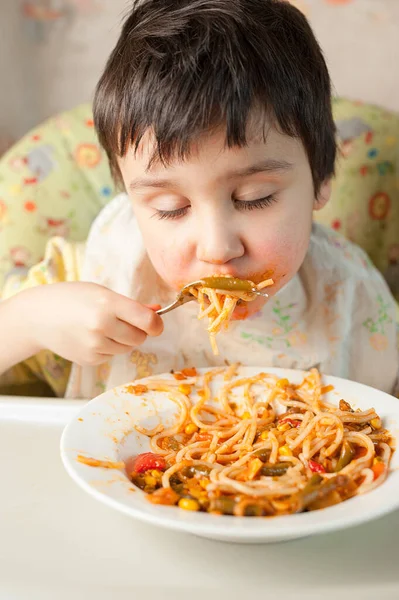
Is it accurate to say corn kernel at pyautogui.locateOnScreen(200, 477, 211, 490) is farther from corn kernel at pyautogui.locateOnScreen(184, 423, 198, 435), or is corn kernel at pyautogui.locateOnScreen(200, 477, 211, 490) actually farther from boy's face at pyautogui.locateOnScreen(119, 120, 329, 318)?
boy's face at pyautogui.locateOnScreen(119, 120, 329, 318)

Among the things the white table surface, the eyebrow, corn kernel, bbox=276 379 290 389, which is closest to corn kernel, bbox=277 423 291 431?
corn kernel, bbox=276 379 290 389

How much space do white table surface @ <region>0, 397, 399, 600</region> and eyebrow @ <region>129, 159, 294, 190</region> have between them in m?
0.50

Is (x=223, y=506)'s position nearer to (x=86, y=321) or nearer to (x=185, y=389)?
(x=185, y=389)

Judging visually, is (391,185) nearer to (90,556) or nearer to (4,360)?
(4,360)

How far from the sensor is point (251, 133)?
46.7 inches

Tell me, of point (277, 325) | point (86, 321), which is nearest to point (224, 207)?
point (86, 321)

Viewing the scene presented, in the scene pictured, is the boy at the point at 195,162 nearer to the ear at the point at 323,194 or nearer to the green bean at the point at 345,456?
the ear at the point at 323,194

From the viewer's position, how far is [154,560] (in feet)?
3.06

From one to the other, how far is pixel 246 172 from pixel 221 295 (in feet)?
0.73

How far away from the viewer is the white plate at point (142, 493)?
0.85 m

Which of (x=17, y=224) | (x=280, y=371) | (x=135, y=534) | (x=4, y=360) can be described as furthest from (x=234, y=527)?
(x=17, y=224)

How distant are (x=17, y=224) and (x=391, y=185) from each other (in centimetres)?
99

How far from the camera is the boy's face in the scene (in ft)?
3.84

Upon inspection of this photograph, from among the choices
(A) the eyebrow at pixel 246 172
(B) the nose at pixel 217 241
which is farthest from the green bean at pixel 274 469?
(A) the eyebrow at pixel 246 172
